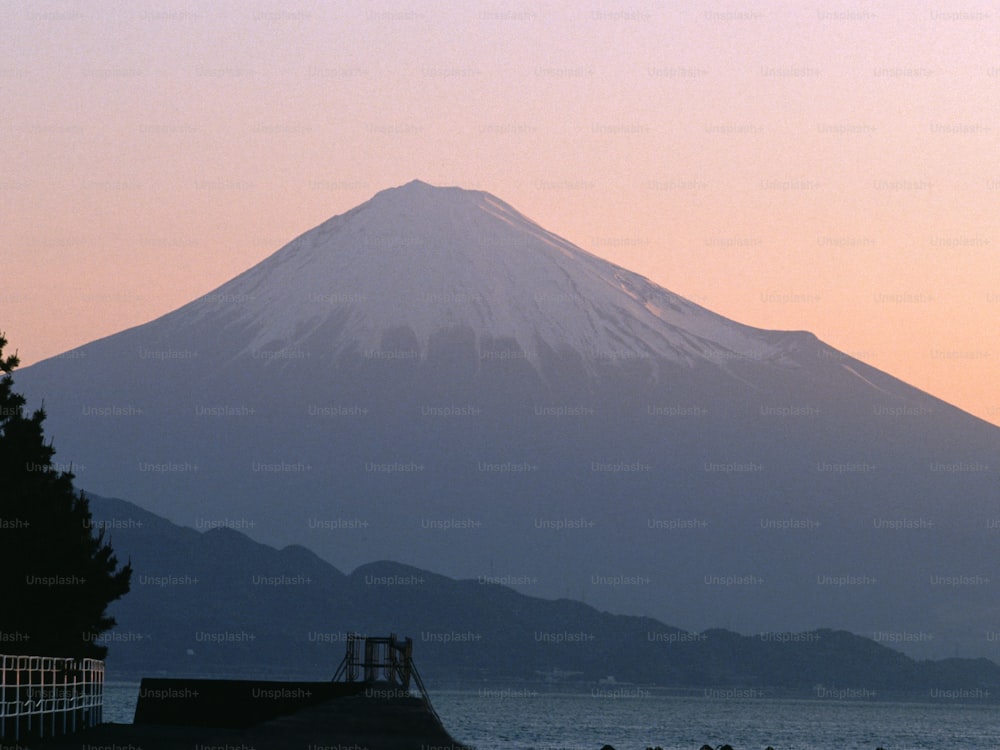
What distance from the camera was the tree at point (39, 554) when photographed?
51.0 meters

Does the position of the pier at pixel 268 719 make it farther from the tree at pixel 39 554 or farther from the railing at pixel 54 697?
the tree at pixel 39 554

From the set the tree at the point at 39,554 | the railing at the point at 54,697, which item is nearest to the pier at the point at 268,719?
the railing at the point at 54,697

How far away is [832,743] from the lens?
151375 millimetres

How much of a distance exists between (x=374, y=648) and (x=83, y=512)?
35994 mm

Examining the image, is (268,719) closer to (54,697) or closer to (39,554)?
(39,554)

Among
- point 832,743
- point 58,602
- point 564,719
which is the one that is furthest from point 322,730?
point 564,719

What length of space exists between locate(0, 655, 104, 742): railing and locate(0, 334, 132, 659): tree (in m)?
1.07

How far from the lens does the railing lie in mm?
40312

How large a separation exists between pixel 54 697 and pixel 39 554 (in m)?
12.4

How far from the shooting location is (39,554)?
169 ft

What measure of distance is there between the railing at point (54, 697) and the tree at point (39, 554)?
1070mm

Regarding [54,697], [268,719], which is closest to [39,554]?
[268,719]

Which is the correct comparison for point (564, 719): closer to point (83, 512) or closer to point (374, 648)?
point (374, 648)

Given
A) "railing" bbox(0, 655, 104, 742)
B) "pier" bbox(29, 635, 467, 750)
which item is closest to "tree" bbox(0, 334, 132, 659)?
"railing" bbox(0, 655, 104, 742)
